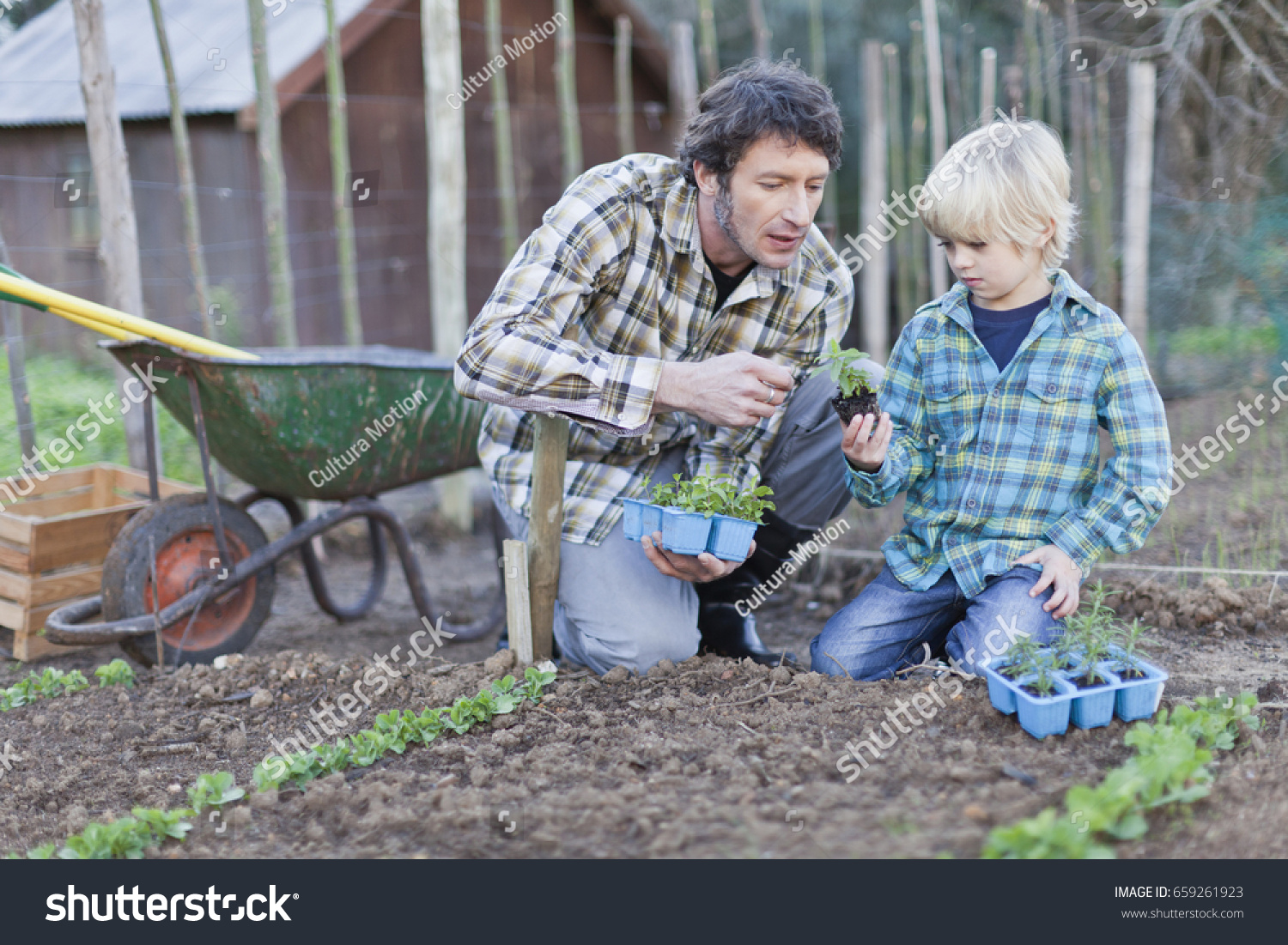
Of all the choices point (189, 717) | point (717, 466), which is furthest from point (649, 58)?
point (189, 717)

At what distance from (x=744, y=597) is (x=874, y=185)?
9.68 ft

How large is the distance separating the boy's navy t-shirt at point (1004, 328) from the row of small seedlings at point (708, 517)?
0.62 m

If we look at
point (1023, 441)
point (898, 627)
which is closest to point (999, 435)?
point (1023, 441)

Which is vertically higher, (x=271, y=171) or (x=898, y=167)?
(x=898, y=167)

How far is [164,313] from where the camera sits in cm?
827

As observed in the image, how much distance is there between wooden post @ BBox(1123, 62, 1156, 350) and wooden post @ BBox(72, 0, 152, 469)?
415cm

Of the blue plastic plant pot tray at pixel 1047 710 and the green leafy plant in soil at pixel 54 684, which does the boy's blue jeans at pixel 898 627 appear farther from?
the green leafy plant in soil at pixel 54 684

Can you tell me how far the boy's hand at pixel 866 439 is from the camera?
2.18m

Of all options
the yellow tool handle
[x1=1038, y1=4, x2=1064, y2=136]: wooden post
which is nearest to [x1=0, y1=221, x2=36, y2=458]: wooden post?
the yellow tool handle

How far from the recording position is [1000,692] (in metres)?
1.89

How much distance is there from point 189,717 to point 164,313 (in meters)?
6.75

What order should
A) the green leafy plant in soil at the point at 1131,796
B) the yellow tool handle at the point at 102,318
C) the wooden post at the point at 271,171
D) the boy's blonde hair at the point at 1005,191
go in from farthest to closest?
the wooden post at the point at 271,171 → the yellow tool handle at the point at 102,318 → the boy's blonde hair at the point at 1005,191 → the green leafy plant in soil at the point at 1131,796

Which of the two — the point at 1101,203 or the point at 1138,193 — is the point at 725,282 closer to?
the point at 1138,193

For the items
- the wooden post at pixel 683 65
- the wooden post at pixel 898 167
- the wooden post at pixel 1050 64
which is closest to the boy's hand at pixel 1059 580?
the wooden post at pixel 898 167
